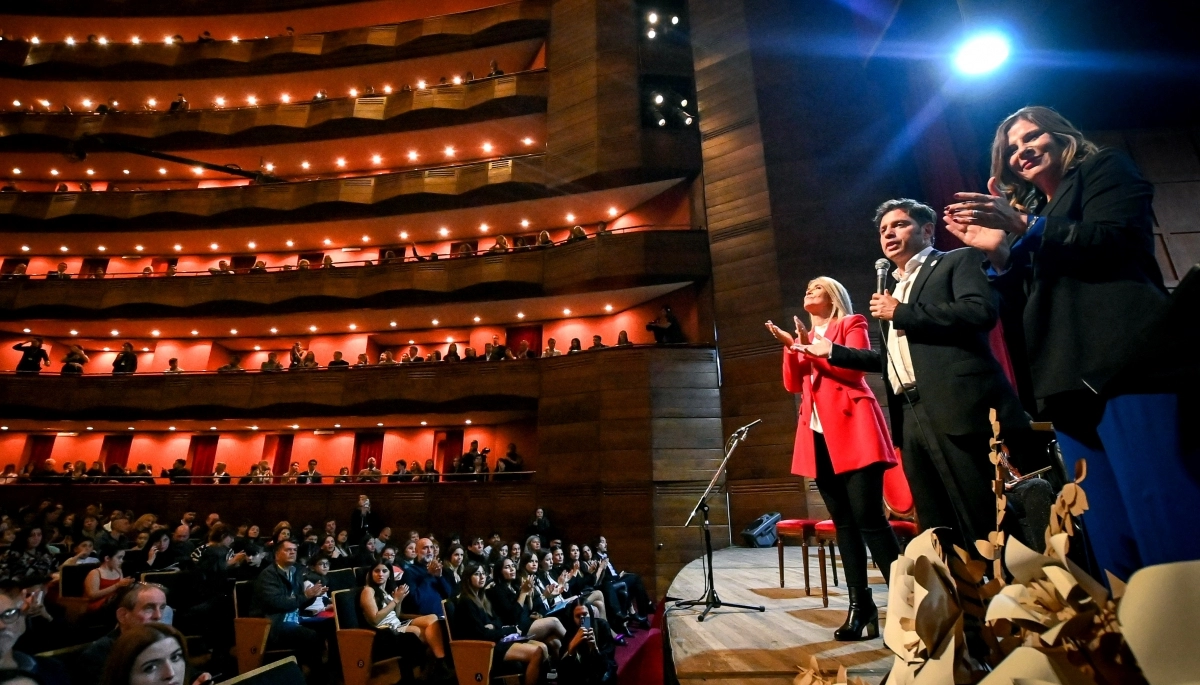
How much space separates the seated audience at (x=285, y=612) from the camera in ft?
12.9

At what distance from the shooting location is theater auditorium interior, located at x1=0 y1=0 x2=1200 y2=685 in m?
0.94

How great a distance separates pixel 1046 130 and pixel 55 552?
9240mm

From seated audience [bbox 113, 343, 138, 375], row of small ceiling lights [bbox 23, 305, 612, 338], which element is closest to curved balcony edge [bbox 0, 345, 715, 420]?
seated audience [bbox 113, 343, 138, 375]

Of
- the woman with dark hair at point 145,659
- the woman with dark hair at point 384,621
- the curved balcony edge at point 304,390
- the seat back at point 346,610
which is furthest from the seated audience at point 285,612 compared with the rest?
the curved balcony edge at point 304,390

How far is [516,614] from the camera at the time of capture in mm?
4555

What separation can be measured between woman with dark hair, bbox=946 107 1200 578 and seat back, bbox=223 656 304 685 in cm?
205

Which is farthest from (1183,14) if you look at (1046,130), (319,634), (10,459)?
(10,459)

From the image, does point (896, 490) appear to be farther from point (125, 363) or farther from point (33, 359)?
point (33, 359)

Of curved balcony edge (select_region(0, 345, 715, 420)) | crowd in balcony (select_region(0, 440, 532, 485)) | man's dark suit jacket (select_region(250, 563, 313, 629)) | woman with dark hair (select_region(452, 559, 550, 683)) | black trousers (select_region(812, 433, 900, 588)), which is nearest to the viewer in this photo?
black trousers (select_region(812, 433, 900, 588))

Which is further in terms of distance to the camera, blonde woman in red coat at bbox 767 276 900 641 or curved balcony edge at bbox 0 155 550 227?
curved balcony edge at bbox 0 155 550 227

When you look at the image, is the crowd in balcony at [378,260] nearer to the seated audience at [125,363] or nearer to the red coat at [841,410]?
the seated audience at [125,363]

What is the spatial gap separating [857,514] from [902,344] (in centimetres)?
60

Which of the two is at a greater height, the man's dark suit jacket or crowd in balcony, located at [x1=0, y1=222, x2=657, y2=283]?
crowd in balcony, located at [x1=0, y1=222, x2=657, y2=283]

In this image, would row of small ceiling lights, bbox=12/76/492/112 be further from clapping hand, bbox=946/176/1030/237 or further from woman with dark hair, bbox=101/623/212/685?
clapping hand, bbox=946/176/1030/237
